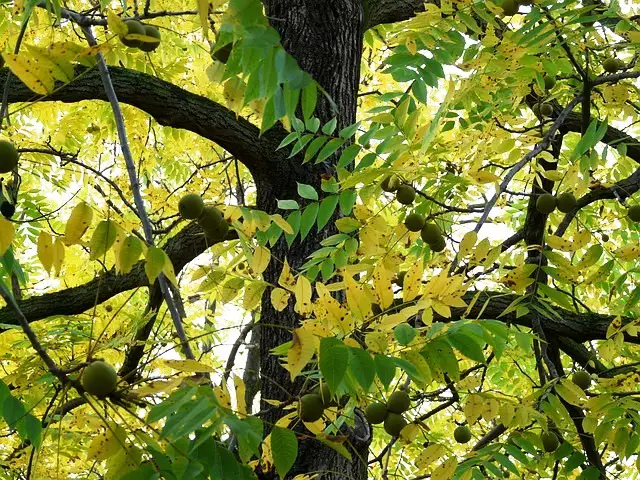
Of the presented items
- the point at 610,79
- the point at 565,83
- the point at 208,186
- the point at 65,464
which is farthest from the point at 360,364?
the point at 208,186

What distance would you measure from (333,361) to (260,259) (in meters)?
0.56

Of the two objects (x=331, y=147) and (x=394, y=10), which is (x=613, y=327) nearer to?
(x=331, y=147)

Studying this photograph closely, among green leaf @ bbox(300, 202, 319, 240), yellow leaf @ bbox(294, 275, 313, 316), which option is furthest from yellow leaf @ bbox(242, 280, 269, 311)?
green leaf @ bbox(300, 202, 319, 240)

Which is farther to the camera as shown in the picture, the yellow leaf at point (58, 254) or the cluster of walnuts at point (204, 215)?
the cluster of walnuts at point (204, 215)

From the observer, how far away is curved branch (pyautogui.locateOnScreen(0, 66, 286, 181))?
9.67ft

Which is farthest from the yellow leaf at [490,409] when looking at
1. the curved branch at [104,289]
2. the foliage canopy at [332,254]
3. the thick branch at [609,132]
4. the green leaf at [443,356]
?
the thick branch at [609,132]

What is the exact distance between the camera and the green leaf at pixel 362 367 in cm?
159

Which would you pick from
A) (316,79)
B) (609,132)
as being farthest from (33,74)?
(609,132)

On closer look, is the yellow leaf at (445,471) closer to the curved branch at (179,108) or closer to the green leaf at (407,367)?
the green leaf at (407,367)

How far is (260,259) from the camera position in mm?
2023

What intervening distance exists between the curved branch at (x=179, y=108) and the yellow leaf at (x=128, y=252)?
4.93ft

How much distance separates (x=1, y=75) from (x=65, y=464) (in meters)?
2.24

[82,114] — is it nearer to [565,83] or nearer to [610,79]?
[565,83]

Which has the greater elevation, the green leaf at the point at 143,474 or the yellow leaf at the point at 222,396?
the yellow leaf at the point at 222,396
